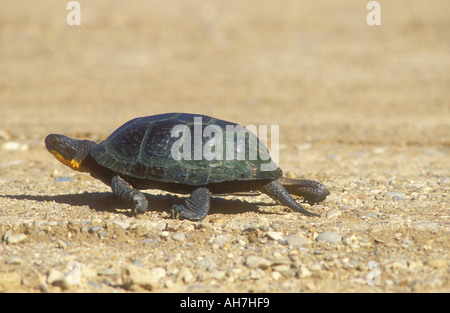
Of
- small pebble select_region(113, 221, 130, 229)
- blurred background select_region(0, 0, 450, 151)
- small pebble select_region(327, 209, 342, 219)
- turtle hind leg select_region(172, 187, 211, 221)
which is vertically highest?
blurred background select_region(0, 0, 450, 151)

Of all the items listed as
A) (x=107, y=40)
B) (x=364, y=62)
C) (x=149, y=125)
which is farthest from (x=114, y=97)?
(x=149, y=125)

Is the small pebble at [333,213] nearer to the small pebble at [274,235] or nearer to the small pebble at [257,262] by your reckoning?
the small pebble at [274,235]

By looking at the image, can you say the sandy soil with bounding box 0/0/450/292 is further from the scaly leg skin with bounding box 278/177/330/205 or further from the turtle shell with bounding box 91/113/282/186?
the turtle shell with bounding box 91/113/282/186

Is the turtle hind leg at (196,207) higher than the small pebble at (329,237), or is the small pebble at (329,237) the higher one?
the turtle hind leg at (196,207)

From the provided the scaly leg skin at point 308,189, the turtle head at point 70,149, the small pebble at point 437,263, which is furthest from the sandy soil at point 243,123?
the turtle head at point 70,149

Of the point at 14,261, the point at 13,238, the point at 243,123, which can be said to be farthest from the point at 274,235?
the point at 243,123

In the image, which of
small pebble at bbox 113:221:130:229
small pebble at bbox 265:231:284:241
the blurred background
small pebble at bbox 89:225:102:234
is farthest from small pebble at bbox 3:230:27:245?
the blurred background
